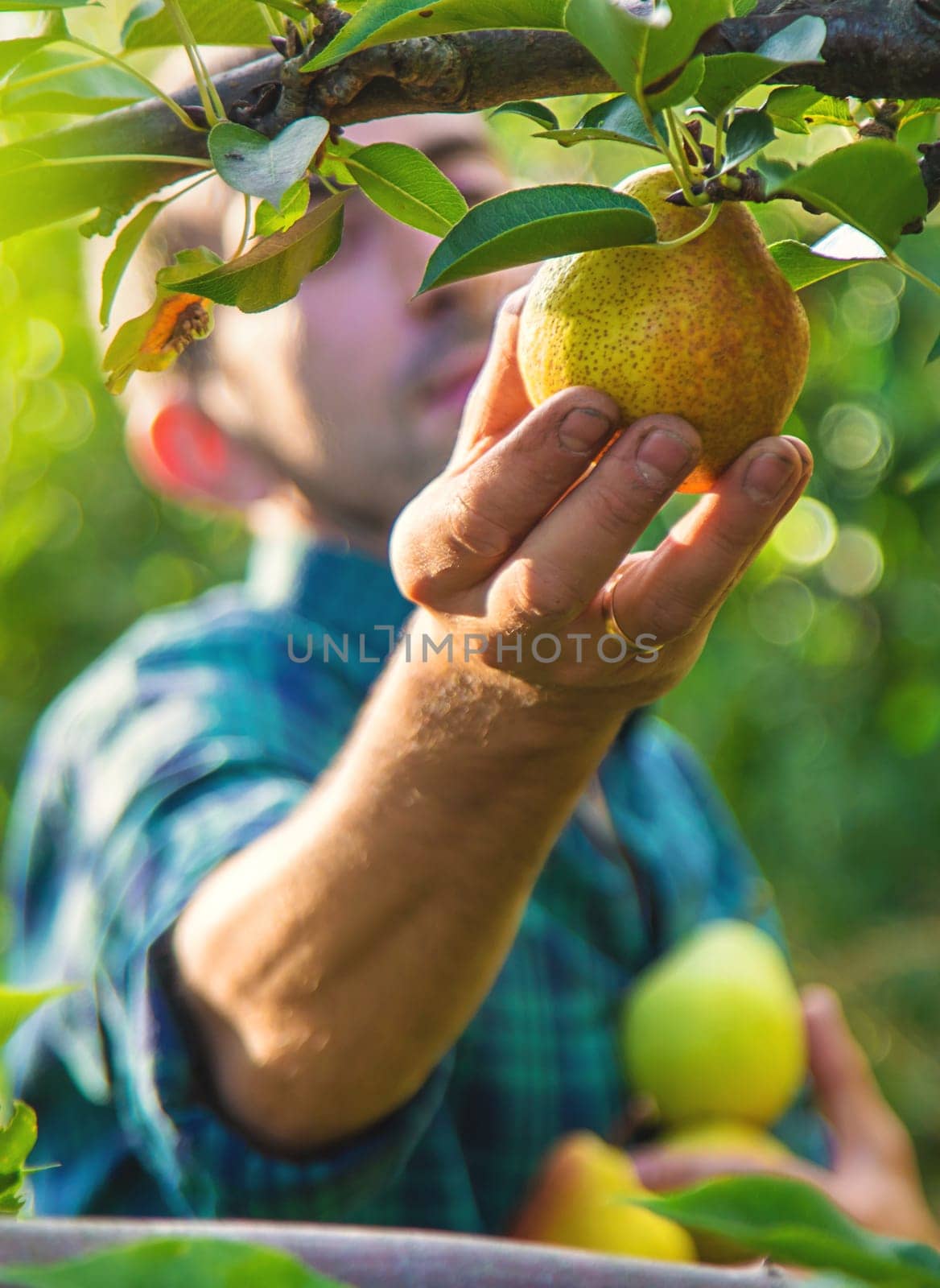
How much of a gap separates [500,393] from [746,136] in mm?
229

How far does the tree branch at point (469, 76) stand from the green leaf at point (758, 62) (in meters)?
0.03

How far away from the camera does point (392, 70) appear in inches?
20.3

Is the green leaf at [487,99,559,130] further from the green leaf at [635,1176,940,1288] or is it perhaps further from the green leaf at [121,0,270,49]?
the green leaf at [635,1176,940,1288]

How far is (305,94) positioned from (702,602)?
0.30m

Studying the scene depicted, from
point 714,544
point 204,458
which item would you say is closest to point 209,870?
point 714,544

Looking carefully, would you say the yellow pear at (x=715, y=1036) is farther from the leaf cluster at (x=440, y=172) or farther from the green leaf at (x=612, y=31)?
the green leaf at (x=612, y=31)

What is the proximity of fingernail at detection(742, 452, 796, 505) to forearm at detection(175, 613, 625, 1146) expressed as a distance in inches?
5.9

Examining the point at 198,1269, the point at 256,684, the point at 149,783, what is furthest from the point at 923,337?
the point at 198,1269

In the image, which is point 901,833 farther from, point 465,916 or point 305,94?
point 305,94

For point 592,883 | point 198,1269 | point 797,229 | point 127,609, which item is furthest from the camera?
point 127,609

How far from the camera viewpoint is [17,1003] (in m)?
0.52

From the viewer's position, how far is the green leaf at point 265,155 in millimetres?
442

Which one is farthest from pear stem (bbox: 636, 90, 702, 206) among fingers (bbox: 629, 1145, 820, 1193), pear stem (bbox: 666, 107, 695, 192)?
fingers (bbox: 629, 1145, 820, 1193)

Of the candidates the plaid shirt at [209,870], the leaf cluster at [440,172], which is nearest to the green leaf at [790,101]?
the leaf cluster at [440,172]
